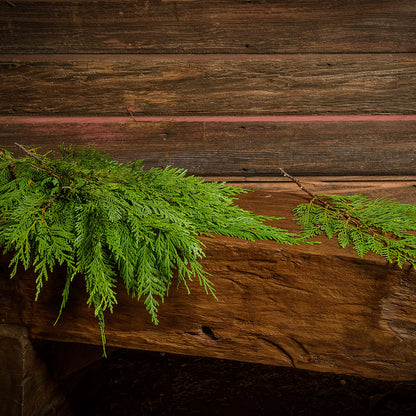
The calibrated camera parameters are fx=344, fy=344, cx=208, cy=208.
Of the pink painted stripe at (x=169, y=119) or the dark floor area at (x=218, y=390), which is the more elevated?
the pink painted stripe at (x=169, y=119)

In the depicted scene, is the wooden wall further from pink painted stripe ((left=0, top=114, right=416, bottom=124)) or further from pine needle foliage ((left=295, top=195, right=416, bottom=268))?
pine needle foliage ((left=295, top=195, right=416, bottom=268))

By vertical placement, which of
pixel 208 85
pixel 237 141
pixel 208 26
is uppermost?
pixel 208 26

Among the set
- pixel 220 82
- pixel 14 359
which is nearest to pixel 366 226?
pixel 220 82

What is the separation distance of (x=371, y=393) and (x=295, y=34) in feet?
7.71

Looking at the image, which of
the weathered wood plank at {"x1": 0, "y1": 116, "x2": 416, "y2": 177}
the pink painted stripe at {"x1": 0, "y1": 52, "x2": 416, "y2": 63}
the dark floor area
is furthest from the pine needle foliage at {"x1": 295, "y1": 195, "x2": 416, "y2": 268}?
the dark floor area

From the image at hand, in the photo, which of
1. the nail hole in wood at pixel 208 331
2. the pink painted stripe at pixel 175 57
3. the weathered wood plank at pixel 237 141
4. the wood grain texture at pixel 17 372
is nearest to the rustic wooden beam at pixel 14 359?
the wood grain texture at pixel 17 372

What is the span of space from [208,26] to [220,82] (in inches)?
13.4

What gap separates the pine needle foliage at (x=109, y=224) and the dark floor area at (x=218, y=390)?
3.53 ft

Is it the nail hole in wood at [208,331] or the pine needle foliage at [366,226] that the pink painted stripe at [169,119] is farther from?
the nail hole in wood at [208,331]

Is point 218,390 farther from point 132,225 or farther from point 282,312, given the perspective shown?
point 132,225

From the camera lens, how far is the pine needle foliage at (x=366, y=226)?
3.90 feet

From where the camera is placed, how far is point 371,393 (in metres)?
2.25

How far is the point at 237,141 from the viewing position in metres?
2.24

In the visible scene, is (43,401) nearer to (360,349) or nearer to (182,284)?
(182,284)
